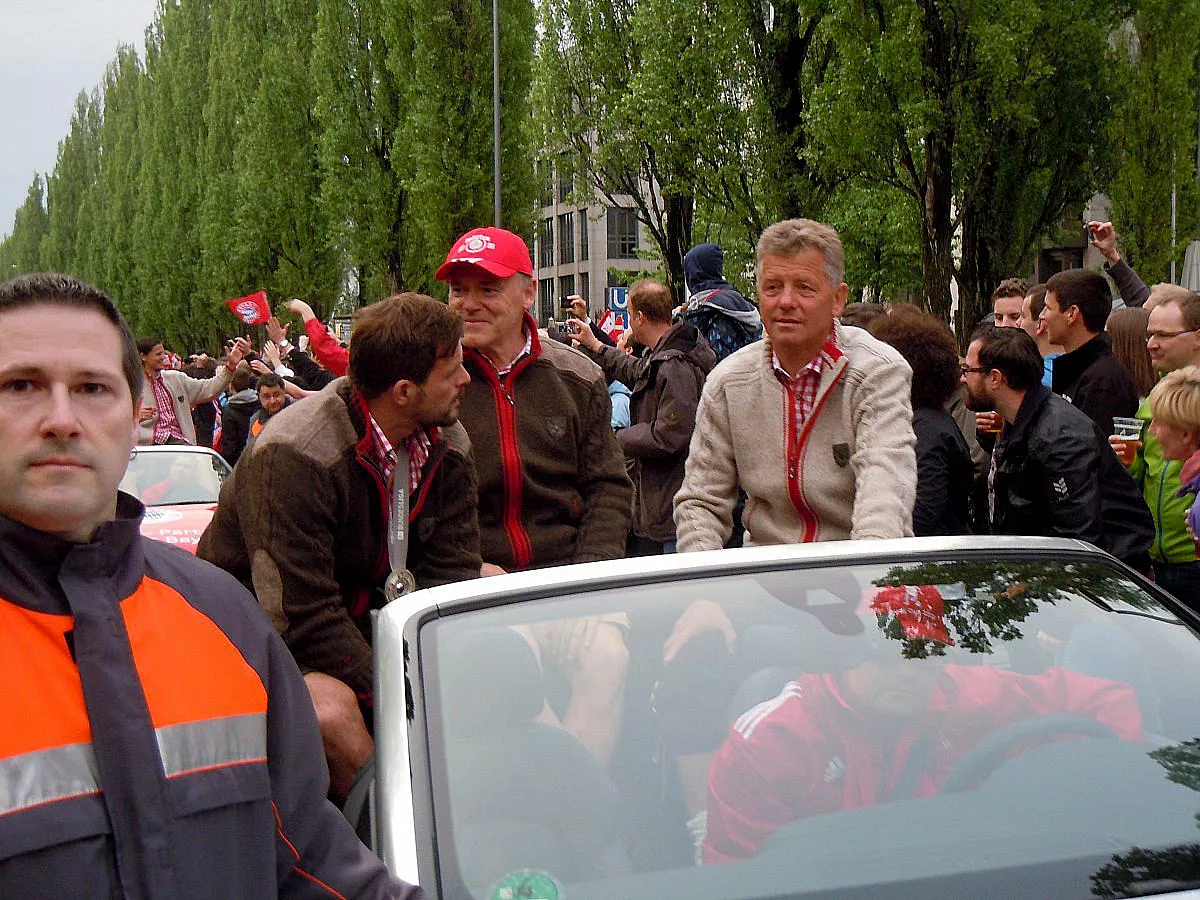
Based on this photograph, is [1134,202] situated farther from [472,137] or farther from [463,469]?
[463,469]

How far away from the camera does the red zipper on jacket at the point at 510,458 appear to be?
13.8 feet

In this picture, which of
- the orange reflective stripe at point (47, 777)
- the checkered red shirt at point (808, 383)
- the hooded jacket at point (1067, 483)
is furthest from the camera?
the hooded jacket at point (1067, 483)

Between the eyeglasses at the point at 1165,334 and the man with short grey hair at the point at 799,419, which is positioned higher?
the eyeglasses at the point at 1165,334

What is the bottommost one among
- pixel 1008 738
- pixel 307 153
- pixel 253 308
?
pixel 1008 738

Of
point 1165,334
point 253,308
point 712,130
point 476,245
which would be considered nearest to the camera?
point 476,245

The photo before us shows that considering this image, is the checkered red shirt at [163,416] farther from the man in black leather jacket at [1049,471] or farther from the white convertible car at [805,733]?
the white convertible car at [805,733]

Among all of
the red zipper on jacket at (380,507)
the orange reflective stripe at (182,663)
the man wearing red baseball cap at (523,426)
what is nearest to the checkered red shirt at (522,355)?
the man wearing red baseball cap at (523,426)

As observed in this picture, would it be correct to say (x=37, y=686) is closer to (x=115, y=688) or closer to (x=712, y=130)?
(x=115, y=688)

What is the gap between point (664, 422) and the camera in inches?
232

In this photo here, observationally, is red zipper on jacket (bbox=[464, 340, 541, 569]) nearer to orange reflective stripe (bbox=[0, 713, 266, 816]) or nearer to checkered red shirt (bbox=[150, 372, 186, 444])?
orange reflective stripe (bbox=[0, 713, 266, 816])

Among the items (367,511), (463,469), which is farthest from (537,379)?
(367,511)

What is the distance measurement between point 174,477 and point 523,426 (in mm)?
6004

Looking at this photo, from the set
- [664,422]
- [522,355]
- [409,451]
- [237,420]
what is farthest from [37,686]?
[237,420]

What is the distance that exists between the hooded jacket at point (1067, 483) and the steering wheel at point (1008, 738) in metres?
2.36
